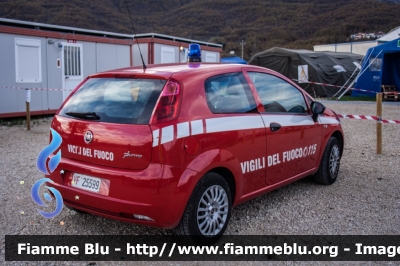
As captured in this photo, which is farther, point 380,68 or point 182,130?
point 380,68

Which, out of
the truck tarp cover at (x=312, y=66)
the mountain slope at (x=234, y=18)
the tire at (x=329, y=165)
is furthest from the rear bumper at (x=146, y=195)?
the mountain slope at (x=234, y=18)

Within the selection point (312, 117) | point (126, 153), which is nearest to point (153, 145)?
point (126, 153)

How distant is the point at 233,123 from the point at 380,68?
1744cm

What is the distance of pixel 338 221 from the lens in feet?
14.9

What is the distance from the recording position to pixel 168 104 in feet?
11.9

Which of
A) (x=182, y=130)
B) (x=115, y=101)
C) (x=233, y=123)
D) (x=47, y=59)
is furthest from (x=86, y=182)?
(x=47, y=59)

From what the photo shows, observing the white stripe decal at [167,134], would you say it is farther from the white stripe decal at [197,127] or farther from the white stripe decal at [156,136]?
the white stripe decal at [197,127]

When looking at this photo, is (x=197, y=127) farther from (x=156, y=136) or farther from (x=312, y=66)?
(x=312, y=66)

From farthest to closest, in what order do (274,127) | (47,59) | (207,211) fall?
(47,59), (274,127), (207,211)

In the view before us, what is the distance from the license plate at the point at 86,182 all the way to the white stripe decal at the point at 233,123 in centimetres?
104

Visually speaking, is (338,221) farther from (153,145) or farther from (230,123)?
(153,145)

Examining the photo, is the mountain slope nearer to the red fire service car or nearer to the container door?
the container door

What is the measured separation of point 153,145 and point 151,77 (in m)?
0.69

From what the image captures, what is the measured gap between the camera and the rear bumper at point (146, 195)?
344cm
